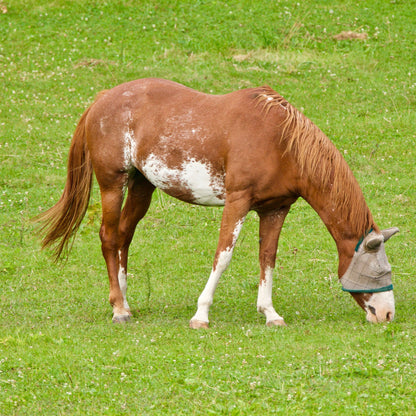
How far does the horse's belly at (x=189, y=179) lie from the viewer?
25.0ft

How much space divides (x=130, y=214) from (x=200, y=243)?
2327mm

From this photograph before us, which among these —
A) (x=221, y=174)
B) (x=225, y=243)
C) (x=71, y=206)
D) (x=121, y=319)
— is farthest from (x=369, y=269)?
(x=71, y=206)

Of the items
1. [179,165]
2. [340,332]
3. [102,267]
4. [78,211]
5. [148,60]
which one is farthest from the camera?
[148,60]

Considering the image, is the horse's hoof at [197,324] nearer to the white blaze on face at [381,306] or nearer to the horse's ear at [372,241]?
the white blaze on face at [381,306]

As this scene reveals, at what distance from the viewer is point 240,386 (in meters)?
5.73

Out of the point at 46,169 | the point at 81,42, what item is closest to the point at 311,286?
the point at 46,169

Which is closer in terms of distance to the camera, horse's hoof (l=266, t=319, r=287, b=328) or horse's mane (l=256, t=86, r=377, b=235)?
horse's mane (l=256, t=86, r=377, b=235)

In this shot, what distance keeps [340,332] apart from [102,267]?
3969 millimetres

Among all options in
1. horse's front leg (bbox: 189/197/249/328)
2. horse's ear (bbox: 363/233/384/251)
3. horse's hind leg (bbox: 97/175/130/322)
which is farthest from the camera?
horse's hind leg (bbox: 97/175/130/322)

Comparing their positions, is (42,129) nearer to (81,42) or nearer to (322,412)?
(81,42)

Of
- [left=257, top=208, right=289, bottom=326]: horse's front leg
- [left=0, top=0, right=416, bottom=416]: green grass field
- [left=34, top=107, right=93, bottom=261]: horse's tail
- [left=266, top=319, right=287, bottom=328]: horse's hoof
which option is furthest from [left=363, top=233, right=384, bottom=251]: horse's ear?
[left=34, top=107, right=93, bottom=261]: horse's tail

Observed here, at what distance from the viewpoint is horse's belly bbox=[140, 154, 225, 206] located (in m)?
7.61

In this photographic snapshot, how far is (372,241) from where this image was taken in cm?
698

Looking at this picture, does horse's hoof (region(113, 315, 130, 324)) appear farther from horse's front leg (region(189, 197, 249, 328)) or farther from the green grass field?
horse's front leg (region(189, 197, 249, 328))
